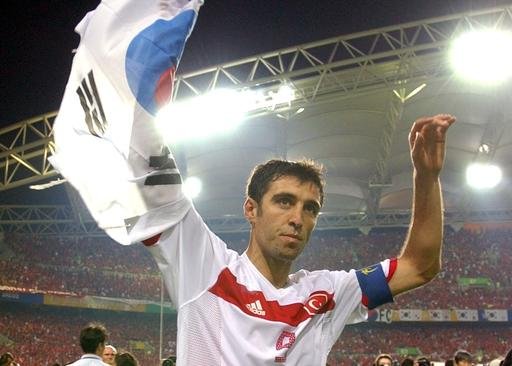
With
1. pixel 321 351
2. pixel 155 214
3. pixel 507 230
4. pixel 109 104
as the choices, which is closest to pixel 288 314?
pixel 321 351

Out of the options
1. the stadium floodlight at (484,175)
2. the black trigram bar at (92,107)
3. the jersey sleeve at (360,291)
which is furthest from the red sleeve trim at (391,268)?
the stadium floodlight at (484,175)

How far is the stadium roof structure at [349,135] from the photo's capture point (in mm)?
15398

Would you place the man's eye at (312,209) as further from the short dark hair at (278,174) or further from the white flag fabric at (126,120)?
the white flag fabric at (126,120)

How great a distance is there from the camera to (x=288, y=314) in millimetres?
1921

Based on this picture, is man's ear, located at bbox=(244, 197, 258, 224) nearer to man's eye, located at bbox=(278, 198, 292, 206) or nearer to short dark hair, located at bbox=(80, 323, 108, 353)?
man's eye, located at bbox=(278, 198, 292, 206)

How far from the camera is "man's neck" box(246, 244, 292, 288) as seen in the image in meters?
2.02

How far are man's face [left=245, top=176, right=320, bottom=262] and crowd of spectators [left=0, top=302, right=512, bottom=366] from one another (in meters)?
23.5

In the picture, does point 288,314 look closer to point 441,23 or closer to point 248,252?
point 248,252

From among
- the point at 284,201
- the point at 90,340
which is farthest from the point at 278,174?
the point at 90,340

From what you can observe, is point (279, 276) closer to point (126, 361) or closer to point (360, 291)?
point (360, 291)

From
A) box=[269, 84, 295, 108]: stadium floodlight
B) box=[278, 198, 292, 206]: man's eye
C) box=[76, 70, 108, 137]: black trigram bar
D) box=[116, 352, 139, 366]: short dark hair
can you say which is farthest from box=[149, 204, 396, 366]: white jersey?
box=[269, 84, 295, 108]: stadium floodlight

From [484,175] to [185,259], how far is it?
73.6 ft

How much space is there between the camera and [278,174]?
2.06 m

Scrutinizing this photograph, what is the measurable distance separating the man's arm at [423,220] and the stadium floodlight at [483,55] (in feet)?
44.2
